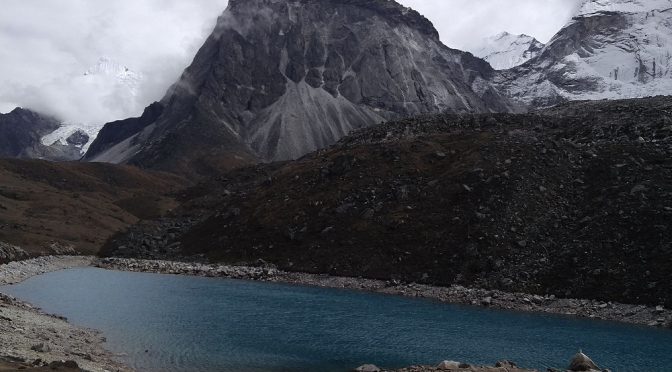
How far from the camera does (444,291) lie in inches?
3083

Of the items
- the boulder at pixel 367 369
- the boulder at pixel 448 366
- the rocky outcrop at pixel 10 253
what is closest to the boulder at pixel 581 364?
the boulder at pixel 448 366

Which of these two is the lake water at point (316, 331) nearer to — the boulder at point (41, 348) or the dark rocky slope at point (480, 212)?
the boulder at point (41, 348)

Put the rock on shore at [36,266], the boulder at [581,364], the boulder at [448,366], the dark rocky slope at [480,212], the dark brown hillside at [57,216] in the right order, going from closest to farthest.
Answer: the boulder at [448,366] → the boulder at [581,364] → the dark rocky slope at [480,212] → the rock on shore at [36,266] → the dark brown hillside at [57,216]

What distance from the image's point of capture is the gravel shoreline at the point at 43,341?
34875 millimetres

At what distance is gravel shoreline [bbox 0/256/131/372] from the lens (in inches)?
1373

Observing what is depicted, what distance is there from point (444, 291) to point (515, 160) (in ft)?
107

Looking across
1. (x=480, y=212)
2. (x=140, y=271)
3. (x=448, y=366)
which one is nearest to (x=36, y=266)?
(x=140, y=271)

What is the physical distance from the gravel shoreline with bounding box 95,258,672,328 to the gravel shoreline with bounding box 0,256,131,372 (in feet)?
131

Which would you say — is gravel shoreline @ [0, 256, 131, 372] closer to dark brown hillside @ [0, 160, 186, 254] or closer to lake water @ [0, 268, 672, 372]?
lake water @ [0, 268, 672, 372]

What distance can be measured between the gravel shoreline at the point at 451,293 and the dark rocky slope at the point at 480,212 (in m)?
2.03

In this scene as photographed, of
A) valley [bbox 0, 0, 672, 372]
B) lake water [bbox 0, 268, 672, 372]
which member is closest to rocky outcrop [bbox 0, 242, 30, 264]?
valley [bbox 0, 0, 672, 372]

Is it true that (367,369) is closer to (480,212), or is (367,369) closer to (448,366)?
(448,366)

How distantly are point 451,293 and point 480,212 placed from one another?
18.0 m

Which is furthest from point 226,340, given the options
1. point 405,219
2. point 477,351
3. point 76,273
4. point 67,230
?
point 67,230
